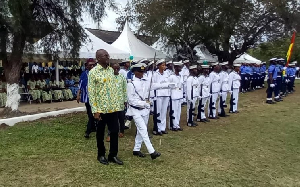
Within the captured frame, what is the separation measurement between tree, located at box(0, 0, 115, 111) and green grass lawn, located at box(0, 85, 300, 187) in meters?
1.96

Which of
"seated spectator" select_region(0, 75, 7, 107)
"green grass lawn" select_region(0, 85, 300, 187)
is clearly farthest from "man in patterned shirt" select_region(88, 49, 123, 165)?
"seated spectator" select_region(0, 75, 7, 107)

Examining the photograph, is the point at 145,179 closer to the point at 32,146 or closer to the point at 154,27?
the point at 32,146

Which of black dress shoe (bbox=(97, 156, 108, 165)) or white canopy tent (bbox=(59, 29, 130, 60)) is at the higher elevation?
white canopy tent (bbox=(59, 29, 130, 60))

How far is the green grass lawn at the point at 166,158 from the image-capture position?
537 cm

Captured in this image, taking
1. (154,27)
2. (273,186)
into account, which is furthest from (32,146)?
(154,27)

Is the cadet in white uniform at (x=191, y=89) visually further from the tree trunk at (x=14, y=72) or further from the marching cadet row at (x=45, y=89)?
the marching cadet row at (x=45, y=89)

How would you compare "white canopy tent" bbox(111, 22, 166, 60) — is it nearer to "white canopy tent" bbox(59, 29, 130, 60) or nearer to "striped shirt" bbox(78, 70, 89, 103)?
"white canopy tent" bbox(59, 29, 130, 60)

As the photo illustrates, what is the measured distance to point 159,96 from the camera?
8578 mm

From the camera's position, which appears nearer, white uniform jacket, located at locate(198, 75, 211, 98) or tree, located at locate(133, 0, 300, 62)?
white uniform jacket, located at locate(198, 75, 211, 98)

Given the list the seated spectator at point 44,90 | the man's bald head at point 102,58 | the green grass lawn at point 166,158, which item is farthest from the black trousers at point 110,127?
the seated spectator at point 44,90

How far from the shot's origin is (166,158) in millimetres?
6484

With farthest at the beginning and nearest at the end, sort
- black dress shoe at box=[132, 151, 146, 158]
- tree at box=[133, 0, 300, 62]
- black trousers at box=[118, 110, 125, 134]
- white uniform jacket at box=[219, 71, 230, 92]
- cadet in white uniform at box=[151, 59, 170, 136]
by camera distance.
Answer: tree at box=[133, 0, 300, 62] → white uniform jacket at box=[219, 71, 230, 92] → cadet in white uniform at box=[151, 59, 170, 136] → black trousers at box=[118, 110, 125, 134] → black dress shoe at box=[132, 151, 146, 158]

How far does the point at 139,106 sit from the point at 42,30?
19.2ft

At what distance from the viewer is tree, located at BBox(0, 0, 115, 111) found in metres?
9.67
